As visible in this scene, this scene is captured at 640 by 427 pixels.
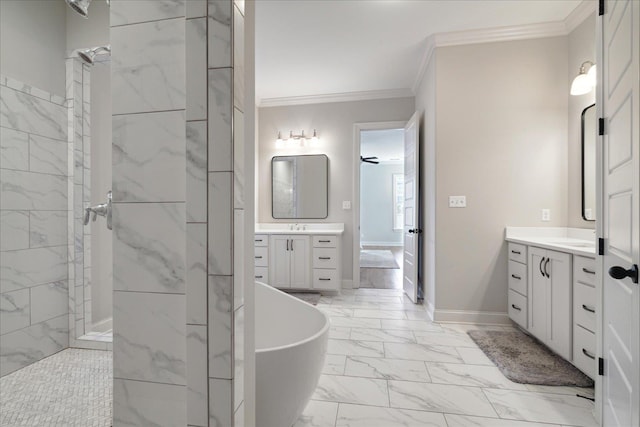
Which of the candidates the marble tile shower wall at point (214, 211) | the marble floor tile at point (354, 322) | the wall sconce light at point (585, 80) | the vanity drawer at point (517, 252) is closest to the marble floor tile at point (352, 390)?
the marble floor tile at point (354, 322)

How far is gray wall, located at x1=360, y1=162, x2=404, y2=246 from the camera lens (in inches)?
386

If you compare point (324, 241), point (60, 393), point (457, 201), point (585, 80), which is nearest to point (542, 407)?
point (457, 201)

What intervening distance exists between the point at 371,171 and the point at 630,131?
8895 mm

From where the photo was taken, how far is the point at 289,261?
13.5ft

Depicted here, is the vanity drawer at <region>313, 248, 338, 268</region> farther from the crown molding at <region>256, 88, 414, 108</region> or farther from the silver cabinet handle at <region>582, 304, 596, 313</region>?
the silver cabinet handle at <region>582, 304, 596, 313</region>

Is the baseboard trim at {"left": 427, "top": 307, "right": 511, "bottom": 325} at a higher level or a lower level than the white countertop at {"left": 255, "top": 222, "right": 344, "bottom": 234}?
lower

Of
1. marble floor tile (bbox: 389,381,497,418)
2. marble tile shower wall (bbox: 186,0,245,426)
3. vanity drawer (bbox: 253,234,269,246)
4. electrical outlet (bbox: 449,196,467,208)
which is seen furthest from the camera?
vanity drawer (bbox: 253,234,269,246)

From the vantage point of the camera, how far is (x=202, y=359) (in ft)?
2.87

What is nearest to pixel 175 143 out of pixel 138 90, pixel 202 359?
pixel 138 90

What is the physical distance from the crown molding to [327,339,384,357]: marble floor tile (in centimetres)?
321

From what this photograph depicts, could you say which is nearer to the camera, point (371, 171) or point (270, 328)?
point (270, 328)

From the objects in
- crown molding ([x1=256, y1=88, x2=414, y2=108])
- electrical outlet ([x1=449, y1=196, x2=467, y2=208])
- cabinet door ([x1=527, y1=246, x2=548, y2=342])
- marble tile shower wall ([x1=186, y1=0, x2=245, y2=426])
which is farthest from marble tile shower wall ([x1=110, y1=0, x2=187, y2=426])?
crown molding ([x1=256, y1=88, x2=414, y2=108])

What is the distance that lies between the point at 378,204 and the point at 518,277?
730cm

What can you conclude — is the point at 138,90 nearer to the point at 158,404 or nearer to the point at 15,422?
the point at 158,404
